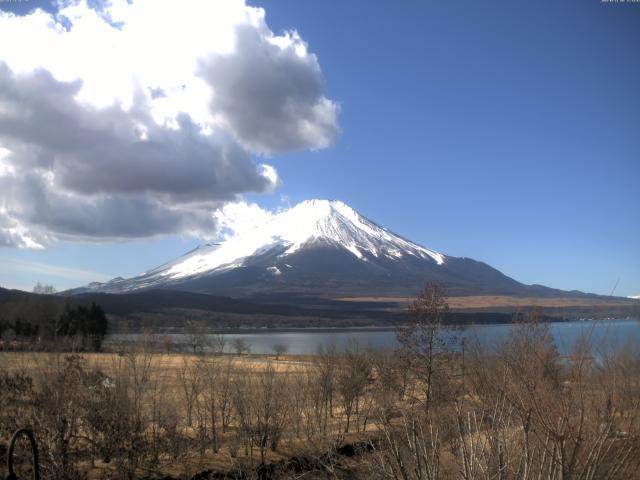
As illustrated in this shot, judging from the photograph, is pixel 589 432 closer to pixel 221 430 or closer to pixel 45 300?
pixel 221 430

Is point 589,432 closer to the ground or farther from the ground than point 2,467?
farther from the ground

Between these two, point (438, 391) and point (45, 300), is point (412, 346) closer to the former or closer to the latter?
point (438, 391)

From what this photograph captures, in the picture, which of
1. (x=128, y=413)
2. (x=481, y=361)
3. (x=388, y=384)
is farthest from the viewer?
(x=388, y=384)

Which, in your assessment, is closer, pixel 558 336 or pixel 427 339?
pixel 558 336

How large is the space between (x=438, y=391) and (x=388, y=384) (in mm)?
3545

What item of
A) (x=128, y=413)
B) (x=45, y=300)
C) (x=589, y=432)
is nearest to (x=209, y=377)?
(x=128, y=413)

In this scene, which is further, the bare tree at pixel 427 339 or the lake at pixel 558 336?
the bare tree at pixel 427 339

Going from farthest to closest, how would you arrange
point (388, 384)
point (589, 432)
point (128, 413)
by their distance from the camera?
point (388, 384) → point (128, 413) → point (589, 432)

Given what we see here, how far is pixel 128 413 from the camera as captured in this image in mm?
14758

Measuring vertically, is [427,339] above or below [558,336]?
below

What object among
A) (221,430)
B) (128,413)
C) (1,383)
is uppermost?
(1,383)

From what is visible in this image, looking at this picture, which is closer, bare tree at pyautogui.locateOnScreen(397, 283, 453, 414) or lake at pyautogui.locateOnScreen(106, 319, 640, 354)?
lake at pyautogui.locateOnScreen(106, 319, 640, 354)

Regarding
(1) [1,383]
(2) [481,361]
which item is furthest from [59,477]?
(2) [481,361]

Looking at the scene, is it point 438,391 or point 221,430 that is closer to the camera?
point 221,430
